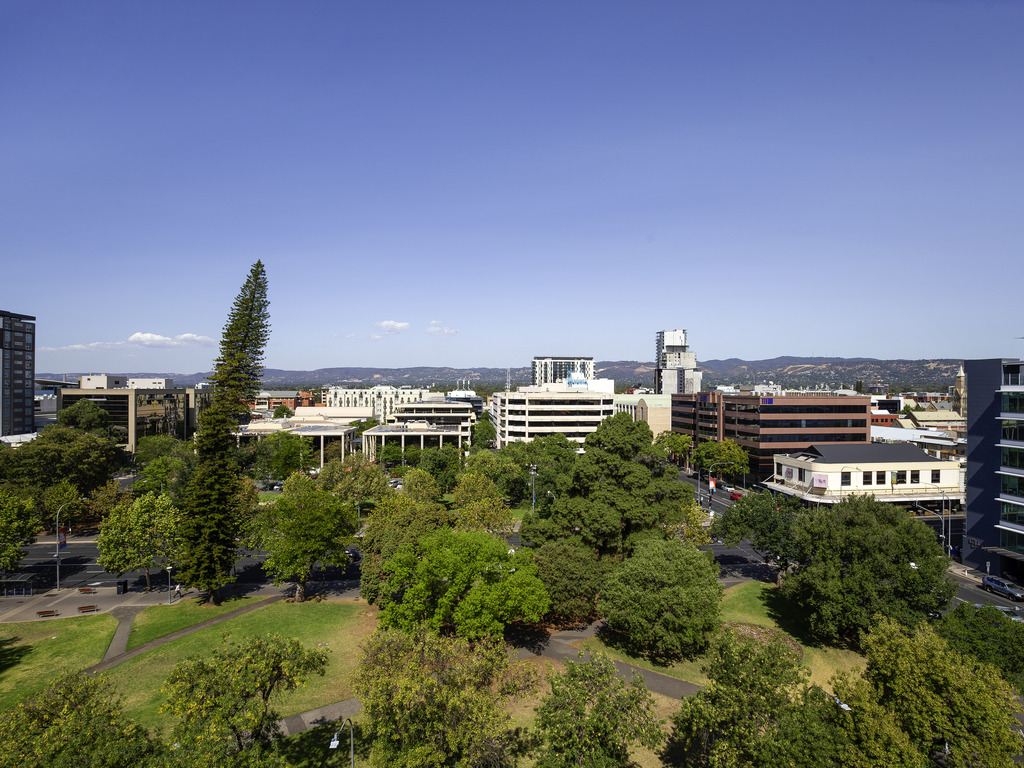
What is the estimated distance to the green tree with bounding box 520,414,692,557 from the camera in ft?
114

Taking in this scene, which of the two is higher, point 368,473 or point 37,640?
point 368,473

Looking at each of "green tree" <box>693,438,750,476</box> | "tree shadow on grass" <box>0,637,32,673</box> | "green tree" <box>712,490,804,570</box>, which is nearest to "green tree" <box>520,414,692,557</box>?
"green tree" <box>712,490,804,570</box>

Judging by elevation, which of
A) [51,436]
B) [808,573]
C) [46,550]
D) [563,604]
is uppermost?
[51,436]

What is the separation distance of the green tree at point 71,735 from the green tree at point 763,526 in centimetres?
3461

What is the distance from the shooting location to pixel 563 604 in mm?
30484

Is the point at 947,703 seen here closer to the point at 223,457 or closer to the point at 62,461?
the point at 223,457

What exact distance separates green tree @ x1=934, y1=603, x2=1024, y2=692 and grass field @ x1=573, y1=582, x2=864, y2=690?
4427 mm

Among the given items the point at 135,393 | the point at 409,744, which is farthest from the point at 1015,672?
the point at 135,393

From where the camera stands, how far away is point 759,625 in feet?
108

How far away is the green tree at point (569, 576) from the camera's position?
100ft

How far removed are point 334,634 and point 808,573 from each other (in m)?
26.9

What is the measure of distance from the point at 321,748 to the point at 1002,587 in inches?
1762

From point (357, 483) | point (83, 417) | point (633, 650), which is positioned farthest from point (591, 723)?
point (83, 417)

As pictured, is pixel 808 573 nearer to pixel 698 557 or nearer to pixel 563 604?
pixel 698 557
